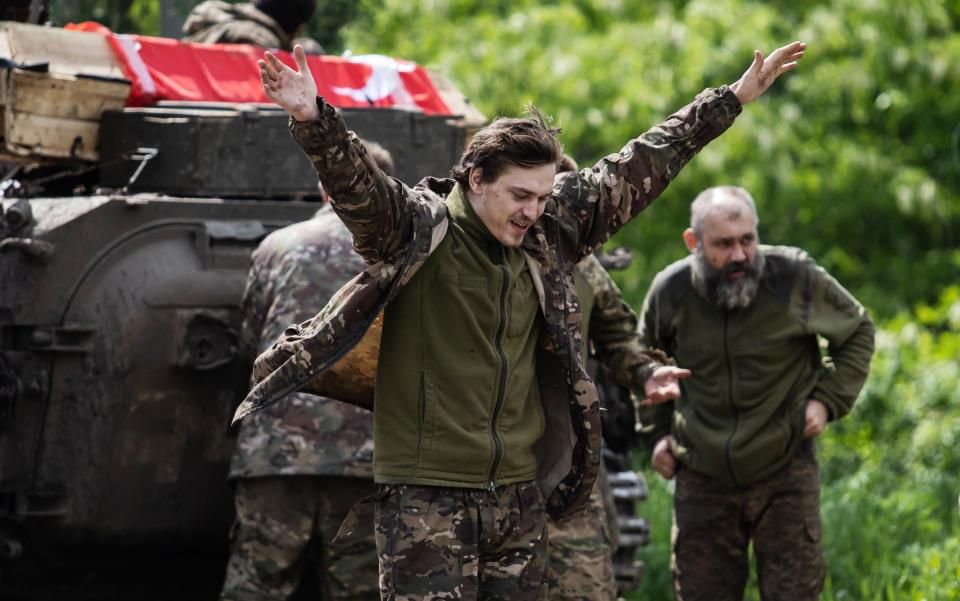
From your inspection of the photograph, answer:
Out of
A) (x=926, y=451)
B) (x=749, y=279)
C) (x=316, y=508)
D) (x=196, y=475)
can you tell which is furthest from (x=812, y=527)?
(x=926, y=451)

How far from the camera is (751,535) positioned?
7211 mm

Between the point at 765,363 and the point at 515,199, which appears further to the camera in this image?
the point at 765,363

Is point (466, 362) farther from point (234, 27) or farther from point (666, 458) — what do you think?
point (234, 27)

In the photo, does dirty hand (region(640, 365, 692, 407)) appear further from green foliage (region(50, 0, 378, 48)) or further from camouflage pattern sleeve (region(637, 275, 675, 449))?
green foliage (region(50, 0, 378, 48))

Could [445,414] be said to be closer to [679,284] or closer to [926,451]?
[679,284]

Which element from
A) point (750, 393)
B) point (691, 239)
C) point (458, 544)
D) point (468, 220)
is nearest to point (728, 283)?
point (691, 239)

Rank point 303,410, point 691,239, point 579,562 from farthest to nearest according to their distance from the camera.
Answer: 1. point 691,239
2. point 303,410
3. point 579,562

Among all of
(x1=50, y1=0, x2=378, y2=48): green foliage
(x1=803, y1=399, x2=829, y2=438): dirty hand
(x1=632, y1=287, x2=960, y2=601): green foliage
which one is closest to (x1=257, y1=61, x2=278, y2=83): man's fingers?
(x1=803, y1=399, x2=829, y2=438): dirty hand

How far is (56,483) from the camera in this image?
6832 millimetres

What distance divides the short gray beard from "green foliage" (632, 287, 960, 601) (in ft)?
5.34

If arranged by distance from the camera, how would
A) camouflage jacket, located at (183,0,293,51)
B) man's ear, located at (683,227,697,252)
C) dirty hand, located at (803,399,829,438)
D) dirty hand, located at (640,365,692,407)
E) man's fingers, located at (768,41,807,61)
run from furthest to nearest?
camouflage jacket, located at (183,0,293,51)
man's ear, located at (683,227,697,252)
dirty hand, located at (803,399,829,438)
dirty hand, located at (640,365,692,407)
man's fingers, located at (768,41,807,61)

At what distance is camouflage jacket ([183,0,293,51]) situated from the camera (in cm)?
893

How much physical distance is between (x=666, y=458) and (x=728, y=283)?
0.78 metres

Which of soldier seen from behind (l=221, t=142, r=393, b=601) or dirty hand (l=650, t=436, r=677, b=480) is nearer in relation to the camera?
soldier seen from behind (l=221, t=142, r=393, b=601)
